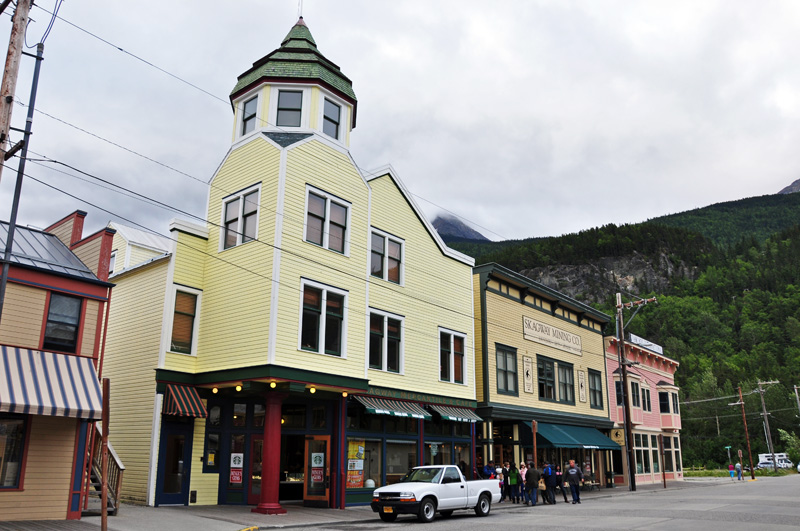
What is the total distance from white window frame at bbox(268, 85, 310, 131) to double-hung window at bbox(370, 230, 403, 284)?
5.16 metres

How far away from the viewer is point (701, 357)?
408 ft

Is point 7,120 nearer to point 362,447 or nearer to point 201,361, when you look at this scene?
point 201,361

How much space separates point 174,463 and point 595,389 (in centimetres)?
2926

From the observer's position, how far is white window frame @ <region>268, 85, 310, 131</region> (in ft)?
75.2

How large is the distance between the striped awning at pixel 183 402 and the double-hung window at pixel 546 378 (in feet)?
65.8

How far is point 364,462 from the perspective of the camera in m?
23.7

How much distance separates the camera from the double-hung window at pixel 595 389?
41.2 meters

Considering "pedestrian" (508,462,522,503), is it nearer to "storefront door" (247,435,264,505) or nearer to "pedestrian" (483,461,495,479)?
"pedestrian" (483,461,495,479)

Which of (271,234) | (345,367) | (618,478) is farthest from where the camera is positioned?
(618,478)

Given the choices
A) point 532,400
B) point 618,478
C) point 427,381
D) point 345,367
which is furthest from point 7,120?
point 618,478

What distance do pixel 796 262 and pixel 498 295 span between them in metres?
162

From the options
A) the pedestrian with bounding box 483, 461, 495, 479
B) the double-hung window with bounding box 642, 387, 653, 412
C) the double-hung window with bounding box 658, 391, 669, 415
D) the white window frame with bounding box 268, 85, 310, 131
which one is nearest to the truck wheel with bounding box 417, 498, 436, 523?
the pedestrian with bounding box 483, 461, 495, 479

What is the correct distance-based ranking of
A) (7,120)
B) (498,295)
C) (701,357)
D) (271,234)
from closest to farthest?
1. (7,120)
2. (271,234)
3. (498,295)
4. (701,357)

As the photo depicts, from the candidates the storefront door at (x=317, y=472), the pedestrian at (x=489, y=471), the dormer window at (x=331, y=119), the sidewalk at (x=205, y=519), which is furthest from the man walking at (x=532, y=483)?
the dormer window at (x=331, y=119)
